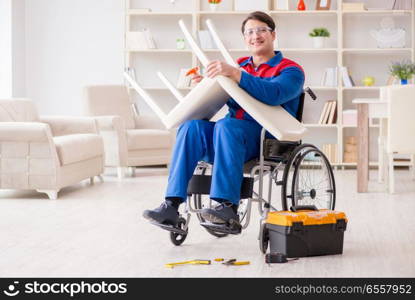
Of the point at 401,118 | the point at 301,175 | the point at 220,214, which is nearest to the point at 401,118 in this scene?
the point at 401,118

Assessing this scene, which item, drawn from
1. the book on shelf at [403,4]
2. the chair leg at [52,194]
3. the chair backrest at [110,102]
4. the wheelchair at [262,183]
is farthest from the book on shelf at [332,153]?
the wheelchair at [262,183]

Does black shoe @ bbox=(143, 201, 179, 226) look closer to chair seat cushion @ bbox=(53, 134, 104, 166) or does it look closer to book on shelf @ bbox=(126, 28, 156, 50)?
chair seat cushion @ bbox=(53, 134, 104, 166)

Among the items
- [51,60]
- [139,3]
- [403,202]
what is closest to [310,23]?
→ [139,3]

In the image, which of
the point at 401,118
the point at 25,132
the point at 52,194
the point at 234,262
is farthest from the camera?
the point at 401,118

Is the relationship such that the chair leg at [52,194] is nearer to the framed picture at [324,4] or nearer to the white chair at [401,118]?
the white chair at [401,118]

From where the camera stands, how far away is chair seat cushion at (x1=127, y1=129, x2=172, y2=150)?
22.1ft

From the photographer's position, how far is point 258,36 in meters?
3.44

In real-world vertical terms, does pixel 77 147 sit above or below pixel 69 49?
below

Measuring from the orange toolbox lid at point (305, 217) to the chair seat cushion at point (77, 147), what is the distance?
2.46 m

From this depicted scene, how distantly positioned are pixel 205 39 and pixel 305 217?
194 inches

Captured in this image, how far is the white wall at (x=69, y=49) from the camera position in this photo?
800cm

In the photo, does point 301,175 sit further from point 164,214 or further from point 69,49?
point 69,49

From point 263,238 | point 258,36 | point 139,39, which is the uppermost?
point 139,39

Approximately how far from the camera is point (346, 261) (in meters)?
3.04
